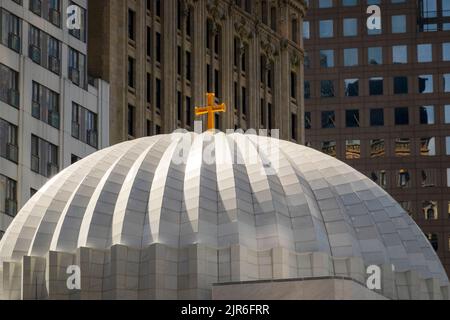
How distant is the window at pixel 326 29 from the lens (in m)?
162

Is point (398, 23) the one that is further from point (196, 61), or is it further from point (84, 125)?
point (84, 125)

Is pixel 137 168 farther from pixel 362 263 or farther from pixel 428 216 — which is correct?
pixel 428 216

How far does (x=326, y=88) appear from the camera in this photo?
162 meters

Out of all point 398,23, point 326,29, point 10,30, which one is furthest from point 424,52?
point 10,30

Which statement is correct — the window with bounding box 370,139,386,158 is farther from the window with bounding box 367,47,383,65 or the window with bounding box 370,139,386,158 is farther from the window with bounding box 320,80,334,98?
the window with bounding box 367,47,383,65

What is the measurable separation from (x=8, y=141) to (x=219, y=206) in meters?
35.9

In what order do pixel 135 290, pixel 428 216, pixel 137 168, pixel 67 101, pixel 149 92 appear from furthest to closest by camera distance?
Answer: pixel 428 216, pixel 149 92, pixel 67 101, pixel 137 168, pixel 135 290

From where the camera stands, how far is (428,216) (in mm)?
157250

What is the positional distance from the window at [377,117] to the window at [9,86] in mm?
71475

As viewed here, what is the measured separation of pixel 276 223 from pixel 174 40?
56619 millimetres

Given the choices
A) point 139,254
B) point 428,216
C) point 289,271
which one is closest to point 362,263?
point 289,271

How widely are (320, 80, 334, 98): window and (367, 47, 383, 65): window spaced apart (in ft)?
14.3

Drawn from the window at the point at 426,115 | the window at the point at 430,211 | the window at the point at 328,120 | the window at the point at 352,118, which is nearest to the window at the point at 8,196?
the window at the point at 430,211

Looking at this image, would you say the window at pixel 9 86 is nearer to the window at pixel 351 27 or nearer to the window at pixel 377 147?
the window at pixel 377 147
